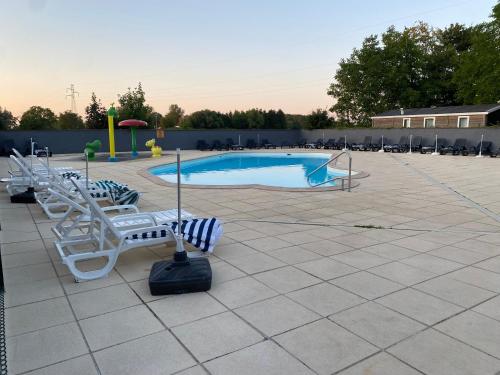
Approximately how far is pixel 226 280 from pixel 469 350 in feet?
6.75

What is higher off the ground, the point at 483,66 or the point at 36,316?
the point at 483,66

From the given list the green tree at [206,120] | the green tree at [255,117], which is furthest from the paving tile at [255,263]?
the green tree at [206,120]

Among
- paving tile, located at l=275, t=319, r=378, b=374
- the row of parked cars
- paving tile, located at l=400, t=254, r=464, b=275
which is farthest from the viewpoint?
the row of parked cars

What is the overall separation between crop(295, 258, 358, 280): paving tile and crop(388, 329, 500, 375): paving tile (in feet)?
3.94

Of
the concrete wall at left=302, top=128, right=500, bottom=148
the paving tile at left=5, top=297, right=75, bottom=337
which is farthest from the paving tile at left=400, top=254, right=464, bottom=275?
the concrete wall at left=302, top=128, right=500, bottom=148

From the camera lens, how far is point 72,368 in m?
2.29

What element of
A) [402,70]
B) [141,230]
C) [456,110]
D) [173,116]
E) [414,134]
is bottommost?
[141,230]

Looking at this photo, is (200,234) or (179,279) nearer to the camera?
(179,279)

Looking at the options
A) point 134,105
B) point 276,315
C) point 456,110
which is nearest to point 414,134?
point 456,110

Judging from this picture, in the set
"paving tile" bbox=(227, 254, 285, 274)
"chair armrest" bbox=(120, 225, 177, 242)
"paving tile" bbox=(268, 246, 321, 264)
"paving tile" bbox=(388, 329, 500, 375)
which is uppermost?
"chair armrest" bbox=(120, 225, 177, 242)

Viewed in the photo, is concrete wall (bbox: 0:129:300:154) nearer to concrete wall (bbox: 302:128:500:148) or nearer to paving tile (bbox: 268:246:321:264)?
concrete wall (bbox: 302:128:500:148)

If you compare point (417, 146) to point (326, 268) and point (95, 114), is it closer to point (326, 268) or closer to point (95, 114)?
point (326, 268)

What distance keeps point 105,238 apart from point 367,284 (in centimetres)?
276

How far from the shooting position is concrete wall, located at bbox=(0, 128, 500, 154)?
799 inches
